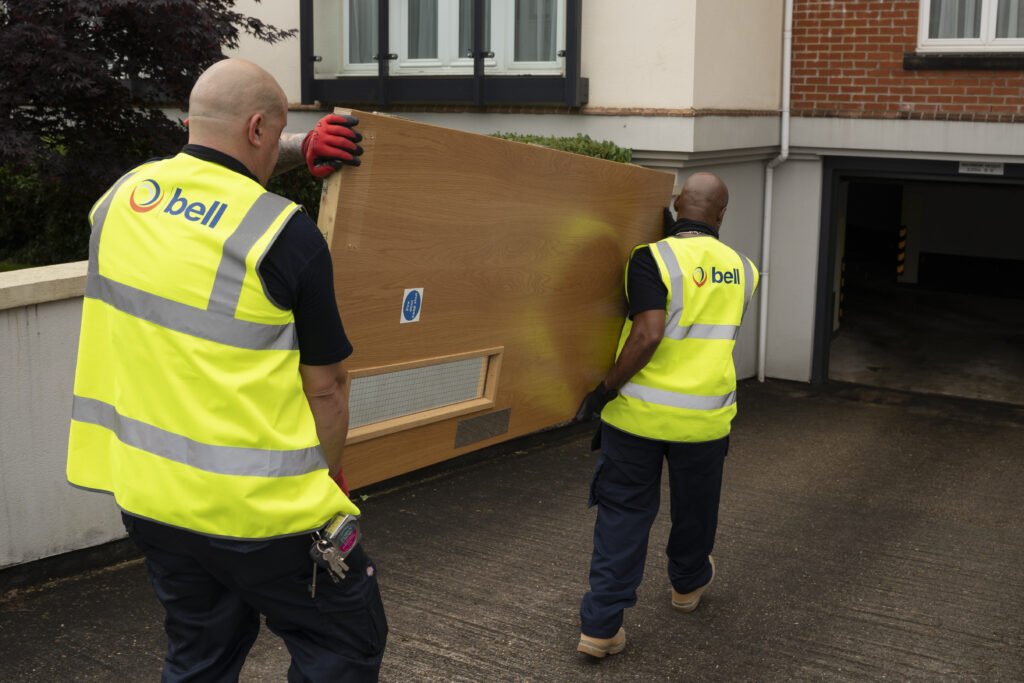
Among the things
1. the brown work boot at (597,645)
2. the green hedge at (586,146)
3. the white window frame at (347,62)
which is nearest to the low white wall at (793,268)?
the green hedge at (586,146)

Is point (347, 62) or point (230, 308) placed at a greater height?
point (347, 62)

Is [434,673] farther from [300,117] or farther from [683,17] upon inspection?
[300,117]

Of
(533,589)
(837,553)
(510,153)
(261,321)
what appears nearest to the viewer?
(261,321)

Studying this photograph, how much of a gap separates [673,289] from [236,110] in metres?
2.08

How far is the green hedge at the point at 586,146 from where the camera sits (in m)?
8.27

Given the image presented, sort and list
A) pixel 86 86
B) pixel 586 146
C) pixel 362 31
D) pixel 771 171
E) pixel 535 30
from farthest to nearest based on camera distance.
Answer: pixel 362 31, pixel 771 171, pixel 535 30, pixel 586 146, pixel 86 86

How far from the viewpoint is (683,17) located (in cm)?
852

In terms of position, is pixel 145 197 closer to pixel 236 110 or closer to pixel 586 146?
pixel 236 110

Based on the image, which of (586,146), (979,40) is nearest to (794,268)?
(979,40)

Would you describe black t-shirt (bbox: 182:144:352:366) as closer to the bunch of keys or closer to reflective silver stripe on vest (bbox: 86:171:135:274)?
reflective silver stripe on vest (bbox: 86:171:135:274)

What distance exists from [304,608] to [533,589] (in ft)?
8.11

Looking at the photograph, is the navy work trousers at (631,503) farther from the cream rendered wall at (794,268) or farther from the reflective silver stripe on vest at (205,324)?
the cream rendered wall at (794,268)

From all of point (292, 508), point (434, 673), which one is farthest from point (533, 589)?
point (292, 508)

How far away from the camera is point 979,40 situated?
9.27 m
